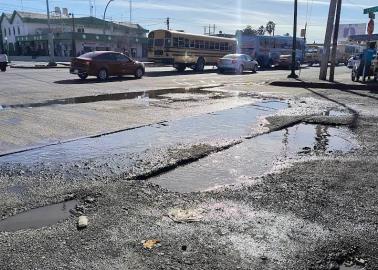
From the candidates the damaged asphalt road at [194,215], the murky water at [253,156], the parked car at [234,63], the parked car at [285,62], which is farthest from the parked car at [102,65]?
the parked car at [285,62]

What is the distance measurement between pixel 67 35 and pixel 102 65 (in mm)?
46289

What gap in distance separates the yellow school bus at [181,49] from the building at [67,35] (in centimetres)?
3536

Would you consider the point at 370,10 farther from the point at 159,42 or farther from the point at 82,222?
the point at 82,222

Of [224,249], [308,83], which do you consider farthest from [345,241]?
[308,83]

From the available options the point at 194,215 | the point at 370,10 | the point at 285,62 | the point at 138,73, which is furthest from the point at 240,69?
the point at 194,215

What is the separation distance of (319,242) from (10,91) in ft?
51.5

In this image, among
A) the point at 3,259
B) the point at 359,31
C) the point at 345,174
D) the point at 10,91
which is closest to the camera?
the point at 3,259

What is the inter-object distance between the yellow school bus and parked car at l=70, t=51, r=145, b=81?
651 centimetres

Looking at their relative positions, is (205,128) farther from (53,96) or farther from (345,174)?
(53,96)

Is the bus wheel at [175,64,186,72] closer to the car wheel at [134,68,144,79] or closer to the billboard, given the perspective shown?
the car wheel at [134,68,144,79]

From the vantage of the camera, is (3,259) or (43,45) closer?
(3,259)

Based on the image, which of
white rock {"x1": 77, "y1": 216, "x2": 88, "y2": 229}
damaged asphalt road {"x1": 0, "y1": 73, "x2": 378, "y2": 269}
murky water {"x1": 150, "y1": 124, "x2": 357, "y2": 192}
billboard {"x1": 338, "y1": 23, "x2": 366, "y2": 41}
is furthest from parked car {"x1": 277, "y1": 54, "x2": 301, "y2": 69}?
billboard {"x1": 338, "y1": 23, "x2": 366, "y2": 41}

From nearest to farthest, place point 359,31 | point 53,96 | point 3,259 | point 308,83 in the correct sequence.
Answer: point 3,259
point 53,96
point 308,83
point 359,31

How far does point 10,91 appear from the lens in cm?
1661
